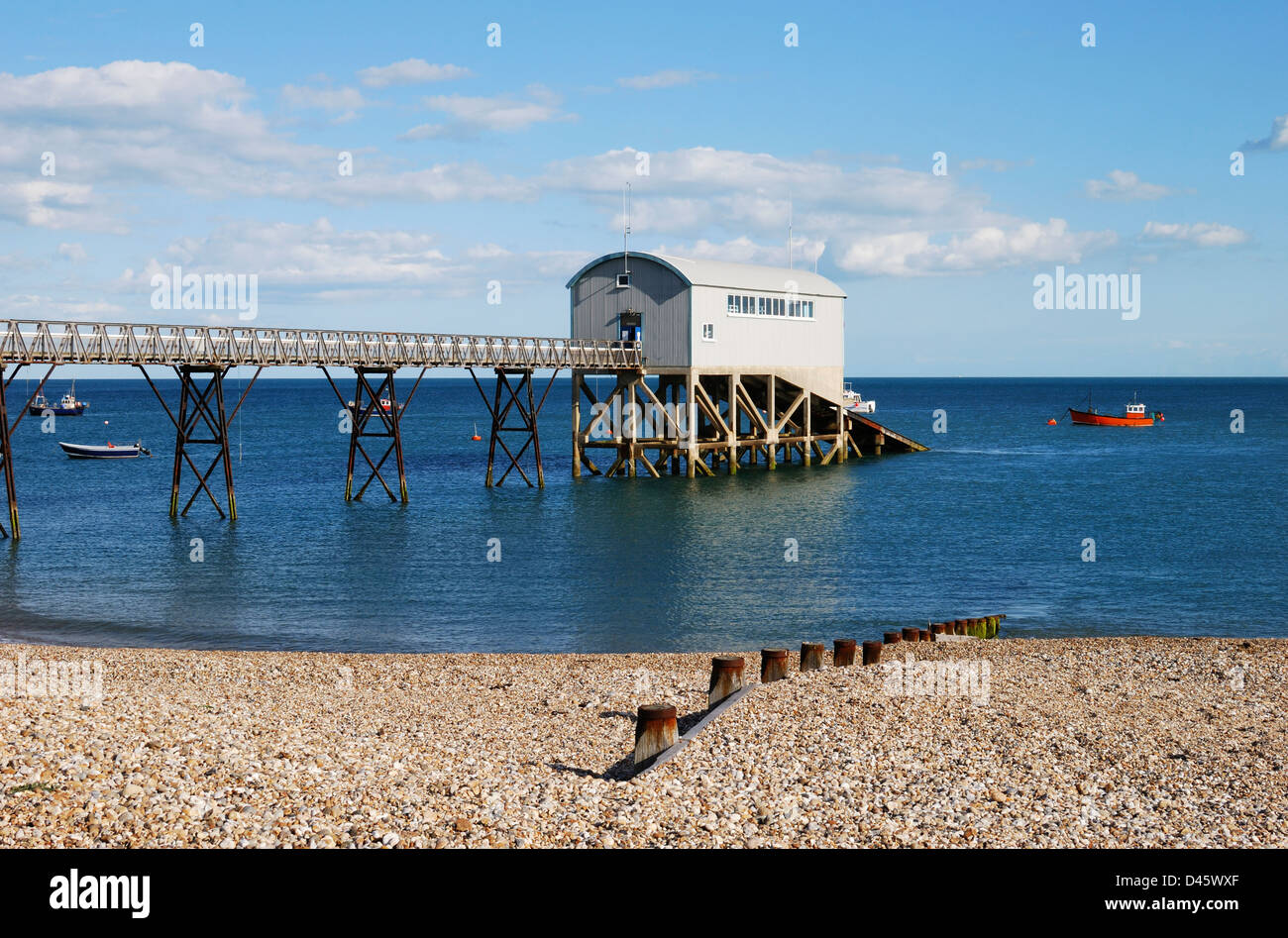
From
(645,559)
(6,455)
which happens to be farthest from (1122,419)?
(6,455)

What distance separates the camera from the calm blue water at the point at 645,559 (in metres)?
24.1

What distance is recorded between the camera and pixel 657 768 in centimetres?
1107

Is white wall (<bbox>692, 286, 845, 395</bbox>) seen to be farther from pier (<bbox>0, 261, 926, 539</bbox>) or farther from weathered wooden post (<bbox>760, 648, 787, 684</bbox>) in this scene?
weathered wooden post (<bbox>760, 648, 787, 684</bbox>)

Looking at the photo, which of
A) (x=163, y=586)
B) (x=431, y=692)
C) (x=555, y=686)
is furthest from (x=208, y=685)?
(x=163, y=586)

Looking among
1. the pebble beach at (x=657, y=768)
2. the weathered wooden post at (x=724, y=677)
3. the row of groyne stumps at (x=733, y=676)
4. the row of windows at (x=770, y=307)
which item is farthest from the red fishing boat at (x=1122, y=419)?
the weathered wooden post at (x=724, y=677)

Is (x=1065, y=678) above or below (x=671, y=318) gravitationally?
below

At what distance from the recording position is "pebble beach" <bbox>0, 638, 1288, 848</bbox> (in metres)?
9.41

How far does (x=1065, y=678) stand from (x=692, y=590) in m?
12.3

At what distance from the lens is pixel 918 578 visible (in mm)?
29672

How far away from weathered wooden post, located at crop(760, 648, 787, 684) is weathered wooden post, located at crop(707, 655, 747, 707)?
130 centimetres

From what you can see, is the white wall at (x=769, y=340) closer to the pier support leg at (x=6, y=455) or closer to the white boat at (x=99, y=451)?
the pier support leg at (x=6, y=455)

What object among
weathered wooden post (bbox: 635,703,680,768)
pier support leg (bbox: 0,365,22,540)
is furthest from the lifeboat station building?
weathered wooden post (bbox: 635,703,680,768)
